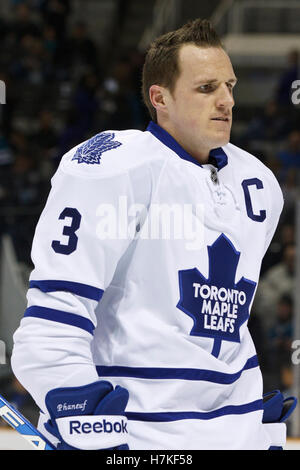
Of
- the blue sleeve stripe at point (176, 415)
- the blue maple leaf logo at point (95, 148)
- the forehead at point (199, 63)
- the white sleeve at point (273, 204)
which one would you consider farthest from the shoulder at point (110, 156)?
the blue sleeve stripe at point (176, 415)

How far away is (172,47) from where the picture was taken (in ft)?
3.98

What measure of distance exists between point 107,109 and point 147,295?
2594 mm

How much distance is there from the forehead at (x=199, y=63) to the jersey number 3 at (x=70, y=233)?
0.26 meters

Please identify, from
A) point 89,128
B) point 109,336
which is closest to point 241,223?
point 109,336

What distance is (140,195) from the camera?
114cm

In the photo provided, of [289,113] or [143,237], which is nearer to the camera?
[143,237]

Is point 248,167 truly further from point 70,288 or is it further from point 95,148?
point 70,288

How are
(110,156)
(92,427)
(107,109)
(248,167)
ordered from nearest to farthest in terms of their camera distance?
(92,427)
(110,156)
(248,167)
(107,109)

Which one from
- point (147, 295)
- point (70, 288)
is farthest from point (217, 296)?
point (70, 288)

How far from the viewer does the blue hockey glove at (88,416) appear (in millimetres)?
1044

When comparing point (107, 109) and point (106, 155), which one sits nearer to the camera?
point (106, 155)

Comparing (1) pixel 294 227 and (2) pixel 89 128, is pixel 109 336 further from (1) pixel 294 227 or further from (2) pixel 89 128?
(2) pixel 89 128
